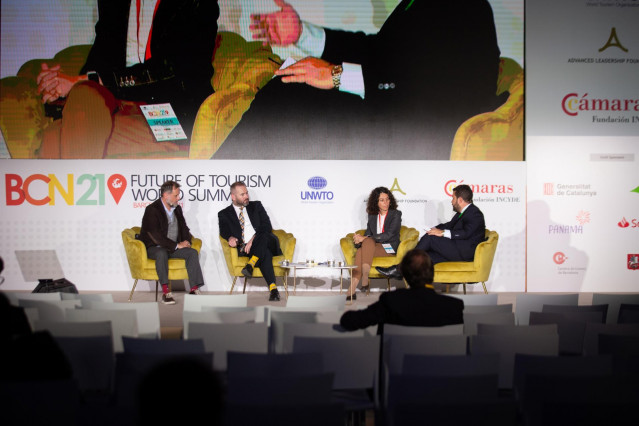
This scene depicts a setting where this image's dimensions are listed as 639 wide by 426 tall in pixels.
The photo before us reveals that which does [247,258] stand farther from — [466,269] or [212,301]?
[212,301]

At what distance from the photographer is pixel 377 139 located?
820cm

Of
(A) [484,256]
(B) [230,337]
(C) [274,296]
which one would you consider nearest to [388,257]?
(A) [484,256]

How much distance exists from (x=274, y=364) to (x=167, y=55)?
22.2 ft

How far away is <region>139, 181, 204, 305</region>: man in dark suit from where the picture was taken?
696cm

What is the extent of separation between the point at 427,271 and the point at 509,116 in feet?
18.4

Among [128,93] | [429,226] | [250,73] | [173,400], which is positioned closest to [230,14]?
[250,73]

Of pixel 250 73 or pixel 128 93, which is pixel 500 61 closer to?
pixel 250 73

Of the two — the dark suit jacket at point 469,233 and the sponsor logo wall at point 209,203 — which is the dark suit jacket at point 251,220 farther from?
the dark suit jacket at point 469,233

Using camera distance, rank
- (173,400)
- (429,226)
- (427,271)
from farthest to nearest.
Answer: (429,226)
(427,271)
(173,400)

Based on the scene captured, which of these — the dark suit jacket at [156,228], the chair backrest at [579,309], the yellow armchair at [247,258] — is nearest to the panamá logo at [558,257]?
the yellow armchair at [247,258]

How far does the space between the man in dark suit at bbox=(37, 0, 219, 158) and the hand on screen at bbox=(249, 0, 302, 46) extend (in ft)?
1.93

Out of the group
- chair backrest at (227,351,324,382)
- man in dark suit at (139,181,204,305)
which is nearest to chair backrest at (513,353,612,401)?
chair backrest at (227,351,324,382)

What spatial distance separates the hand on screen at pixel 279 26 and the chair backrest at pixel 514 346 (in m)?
6.20

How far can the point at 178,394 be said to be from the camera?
3.57 feet
